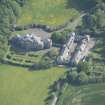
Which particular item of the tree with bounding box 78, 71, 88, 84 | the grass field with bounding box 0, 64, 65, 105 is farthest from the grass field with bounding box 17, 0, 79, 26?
the tree with bounding box 78, 71, 88, 84

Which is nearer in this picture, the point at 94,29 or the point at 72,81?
the point at 72,81

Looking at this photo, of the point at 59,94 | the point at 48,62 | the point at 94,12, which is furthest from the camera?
the point at 94,12

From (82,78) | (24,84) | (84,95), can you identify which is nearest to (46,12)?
(24,84)

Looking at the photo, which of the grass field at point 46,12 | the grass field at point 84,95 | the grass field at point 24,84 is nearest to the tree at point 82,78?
the grass field at point 84,95

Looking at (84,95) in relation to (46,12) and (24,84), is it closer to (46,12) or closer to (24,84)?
(24,84)

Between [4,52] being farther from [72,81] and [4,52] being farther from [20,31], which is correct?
[72,81]

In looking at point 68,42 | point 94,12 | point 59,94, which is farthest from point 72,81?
point 94,12
